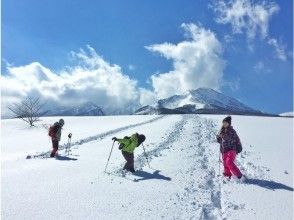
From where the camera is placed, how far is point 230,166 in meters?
16.2

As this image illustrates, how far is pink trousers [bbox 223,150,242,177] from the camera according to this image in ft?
52.6

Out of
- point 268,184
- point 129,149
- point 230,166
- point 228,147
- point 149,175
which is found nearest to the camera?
point 268,184

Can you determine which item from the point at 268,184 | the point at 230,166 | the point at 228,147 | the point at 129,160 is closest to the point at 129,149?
the point at 129,160

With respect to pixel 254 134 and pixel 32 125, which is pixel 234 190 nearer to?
pixel 254 134

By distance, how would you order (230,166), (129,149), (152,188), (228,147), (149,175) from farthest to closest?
1. (129,149)
2. (149,175)
3. (228,147)
4. (230,166)
5. (152,188)

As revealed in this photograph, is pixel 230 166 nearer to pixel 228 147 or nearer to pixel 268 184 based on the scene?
pixel 228 147

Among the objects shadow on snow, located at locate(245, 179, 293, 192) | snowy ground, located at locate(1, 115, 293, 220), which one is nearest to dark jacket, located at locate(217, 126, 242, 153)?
snowy ground, located at locate(1, 115, 293, 220)

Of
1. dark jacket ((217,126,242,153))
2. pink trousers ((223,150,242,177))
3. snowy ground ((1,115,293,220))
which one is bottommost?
snowy ground ((1,115,293,220))

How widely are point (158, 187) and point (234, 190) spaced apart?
7.95ft

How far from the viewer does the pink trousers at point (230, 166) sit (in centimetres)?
1605

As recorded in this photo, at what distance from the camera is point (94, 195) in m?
13.8

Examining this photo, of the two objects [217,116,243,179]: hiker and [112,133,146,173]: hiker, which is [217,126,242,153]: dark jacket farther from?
[112,133,146,173]: hiker

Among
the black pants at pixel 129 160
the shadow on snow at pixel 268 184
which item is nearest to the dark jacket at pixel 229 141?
the shadow on snow at pixel 268 184

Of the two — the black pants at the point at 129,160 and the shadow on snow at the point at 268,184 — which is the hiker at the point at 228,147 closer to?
the shadow on snow at the point at 268,184
